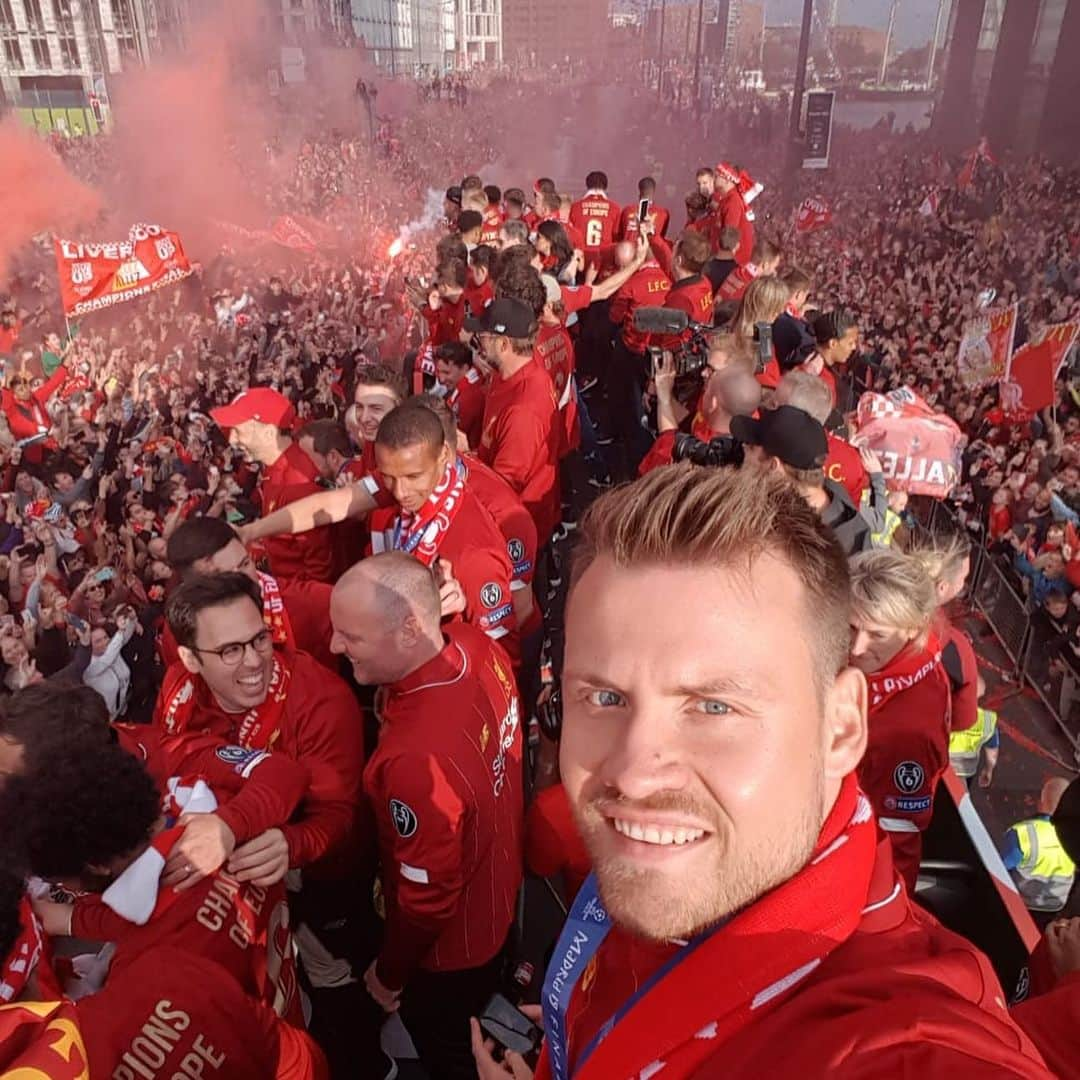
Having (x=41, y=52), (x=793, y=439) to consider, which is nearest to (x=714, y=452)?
(x=793, y=439)

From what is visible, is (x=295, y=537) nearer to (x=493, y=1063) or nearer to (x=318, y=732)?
(x=318, y=732)

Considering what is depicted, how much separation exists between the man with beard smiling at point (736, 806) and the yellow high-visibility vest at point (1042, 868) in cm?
211

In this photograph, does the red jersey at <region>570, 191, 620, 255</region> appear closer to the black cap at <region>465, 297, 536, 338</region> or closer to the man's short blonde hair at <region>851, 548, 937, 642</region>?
the black cap at <region>465, 297, 536, 338</region>

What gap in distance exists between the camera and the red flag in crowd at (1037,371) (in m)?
6.29

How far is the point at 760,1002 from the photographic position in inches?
38.9

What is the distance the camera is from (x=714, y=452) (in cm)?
316

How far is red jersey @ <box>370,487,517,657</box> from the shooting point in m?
3.19

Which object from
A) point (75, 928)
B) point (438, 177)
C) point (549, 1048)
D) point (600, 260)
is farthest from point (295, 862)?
point (438, 177)

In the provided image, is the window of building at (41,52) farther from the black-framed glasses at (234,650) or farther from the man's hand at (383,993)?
the man's hand at (383,993)

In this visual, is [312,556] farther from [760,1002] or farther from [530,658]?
[760,1002]

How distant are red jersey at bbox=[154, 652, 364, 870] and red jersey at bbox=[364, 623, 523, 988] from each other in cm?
21

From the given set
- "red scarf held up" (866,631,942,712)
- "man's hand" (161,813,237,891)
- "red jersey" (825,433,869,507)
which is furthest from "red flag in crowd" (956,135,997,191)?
"man's hand" (161,813,237,891)

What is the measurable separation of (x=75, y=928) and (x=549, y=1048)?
3.40 ft

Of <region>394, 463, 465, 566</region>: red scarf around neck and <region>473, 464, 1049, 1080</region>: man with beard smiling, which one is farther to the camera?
<region>394, 463, 465, 566</region>: red scarf around neck
